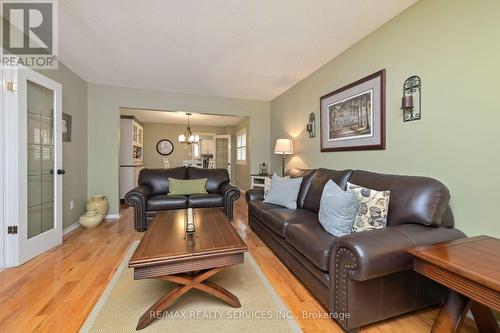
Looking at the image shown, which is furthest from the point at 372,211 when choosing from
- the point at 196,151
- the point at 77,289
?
the point at 196,151

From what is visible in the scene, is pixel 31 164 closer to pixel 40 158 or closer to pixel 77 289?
pixel 40 158

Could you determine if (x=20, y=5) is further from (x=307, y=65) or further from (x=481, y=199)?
(x=481, y=199)

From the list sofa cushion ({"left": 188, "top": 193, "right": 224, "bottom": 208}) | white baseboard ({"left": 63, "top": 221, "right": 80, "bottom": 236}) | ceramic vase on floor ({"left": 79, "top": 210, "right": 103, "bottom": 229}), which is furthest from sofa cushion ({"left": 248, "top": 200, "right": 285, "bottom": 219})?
white baseboard ({"left": 63, "top": 221, "right": 80, "bottom": 236})

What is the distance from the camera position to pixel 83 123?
143 inches

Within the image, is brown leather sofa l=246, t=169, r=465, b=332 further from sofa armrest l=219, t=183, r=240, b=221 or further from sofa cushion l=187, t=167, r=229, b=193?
sofa cushion l=187, t=167, r=229, b=193

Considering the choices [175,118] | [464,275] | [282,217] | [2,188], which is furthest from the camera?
[175,118]

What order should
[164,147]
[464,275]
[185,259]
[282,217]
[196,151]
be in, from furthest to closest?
[196,151]
[164,147]
[282,217]
[185,259]
[464,275]

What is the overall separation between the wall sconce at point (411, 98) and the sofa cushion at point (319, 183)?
0.74 meters

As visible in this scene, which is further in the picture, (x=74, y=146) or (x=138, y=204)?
(x=74, y=146)

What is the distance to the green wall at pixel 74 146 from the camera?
3090mm

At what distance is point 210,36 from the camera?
7.65 ft

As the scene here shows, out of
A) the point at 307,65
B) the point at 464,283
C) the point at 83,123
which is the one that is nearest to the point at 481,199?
the point at 464,283

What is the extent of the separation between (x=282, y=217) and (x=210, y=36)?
2.09m

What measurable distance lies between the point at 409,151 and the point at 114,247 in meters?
3.37
